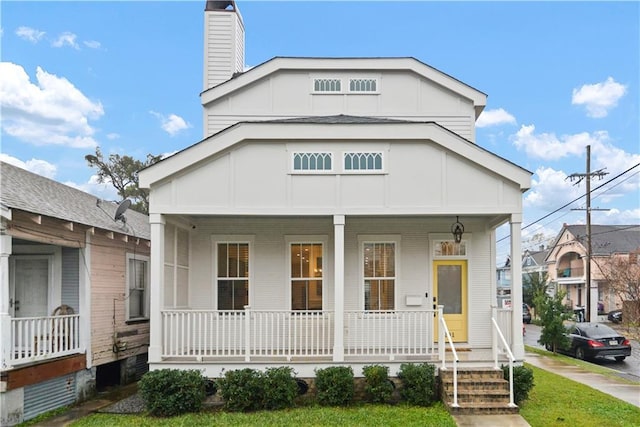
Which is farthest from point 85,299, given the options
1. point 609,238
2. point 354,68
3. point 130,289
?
point 609,238

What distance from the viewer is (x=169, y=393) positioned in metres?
9.02

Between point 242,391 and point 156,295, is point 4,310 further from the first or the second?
point 242,391

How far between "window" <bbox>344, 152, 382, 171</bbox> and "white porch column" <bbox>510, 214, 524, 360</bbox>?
2.78 metres

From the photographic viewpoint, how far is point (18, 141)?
24531mm

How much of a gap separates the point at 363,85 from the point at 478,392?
747 centimetres

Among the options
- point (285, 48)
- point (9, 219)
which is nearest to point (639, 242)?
point (285, 48)

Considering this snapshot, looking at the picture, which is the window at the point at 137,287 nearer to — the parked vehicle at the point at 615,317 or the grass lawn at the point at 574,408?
the grass lawn at the point at 574,408

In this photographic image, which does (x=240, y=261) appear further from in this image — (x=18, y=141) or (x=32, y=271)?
(x=18, y=141)

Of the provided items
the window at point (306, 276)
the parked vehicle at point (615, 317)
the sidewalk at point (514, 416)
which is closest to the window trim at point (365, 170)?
the window at point (306, 276)

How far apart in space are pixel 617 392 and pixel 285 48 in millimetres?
11279

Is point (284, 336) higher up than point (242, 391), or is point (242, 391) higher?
point (284, 336)

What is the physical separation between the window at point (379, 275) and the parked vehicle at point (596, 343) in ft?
33.4

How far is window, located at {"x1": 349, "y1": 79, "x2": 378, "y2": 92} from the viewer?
12719 millimetres

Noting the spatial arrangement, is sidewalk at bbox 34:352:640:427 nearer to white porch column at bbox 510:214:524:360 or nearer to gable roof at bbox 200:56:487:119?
white porch column at bbox 510:214:524:360
